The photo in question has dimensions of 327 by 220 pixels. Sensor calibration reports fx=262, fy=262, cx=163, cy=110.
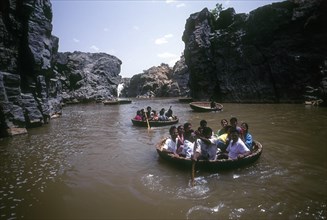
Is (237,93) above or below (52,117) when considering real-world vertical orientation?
above

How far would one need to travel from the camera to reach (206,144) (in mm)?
8266

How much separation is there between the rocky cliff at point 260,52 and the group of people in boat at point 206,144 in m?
19.9

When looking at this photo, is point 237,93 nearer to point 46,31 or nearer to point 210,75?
point 210,75

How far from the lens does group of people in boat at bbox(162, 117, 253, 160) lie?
8.29 meters

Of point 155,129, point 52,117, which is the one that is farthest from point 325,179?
point 52,117

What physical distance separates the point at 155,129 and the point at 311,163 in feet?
32.3

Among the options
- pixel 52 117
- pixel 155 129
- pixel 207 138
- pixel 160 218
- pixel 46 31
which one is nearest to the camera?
pixel 160 218

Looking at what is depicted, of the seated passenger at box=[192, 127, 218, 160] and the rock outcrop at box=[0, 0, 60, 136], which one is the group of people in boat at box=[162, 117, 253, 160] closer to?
the seated passenger at box=[192, 127, 218, 160]

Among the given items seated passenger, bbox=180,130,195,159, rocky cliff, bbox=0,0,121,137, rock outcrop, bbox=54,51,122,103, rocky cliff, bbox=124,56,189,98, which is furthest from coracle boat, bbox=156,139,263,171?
rocky cliff, bbox=124,56,189,98

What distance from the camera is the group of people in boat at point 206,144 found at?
829 centimetres

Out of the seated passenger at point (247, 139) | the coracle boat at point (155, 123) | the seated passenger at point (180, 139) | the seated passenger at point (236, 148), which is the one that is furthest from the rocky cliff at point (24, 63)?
the seated passenger at point (247, 139)

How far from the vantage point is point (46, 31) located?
1978cm

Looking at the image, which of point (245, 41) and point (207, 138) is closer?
point (207, 138)

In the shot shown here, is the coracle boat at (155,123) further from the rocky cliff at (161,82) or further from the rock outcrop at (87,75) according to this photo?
the rocky cliff at (161,82)
